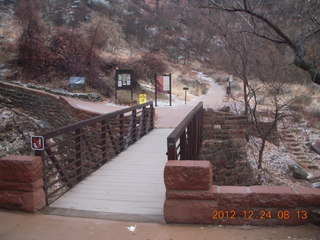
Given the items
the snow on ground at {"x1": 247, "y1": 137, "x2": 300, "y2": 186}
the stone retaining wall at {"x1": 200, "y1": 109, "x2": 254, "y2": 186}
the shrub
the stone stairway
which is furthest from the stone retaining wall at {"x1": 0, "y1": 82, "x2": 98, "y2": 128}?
the stone stairway

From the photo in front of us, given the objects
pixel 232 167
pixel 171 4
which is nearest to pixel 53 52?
pixel 232 167

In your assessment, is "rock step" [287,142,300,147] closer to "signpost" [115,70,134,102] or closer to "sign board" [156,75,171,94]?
"sign board" [156,75,171,94]

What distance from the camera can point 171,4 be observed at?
57656 millimetres

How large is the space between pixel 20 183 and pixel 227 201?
8.08ft

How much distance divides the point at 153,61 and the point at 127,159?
16.8 metres

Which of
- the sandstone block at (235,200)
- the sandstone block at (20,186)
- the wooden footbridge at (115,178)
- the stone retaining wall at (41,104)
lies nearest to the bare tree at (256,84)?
the wooden footbridge at (115,178)

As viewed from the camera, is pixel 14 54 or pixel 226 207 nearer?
pixel 226 207

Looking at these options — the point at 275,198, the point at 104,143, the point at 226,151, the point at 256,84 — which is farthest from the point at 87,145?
the point at 256,84

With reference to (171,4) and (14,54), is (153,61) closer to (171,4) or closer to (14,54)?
(14,54)

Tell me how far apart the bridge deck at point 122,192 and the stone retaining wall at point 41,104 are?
21.1ft

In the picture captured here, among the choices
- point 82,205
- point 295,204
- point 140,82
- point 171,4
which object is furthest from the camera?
point 171,4

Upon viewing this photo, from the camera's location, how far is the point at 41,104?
1511cm

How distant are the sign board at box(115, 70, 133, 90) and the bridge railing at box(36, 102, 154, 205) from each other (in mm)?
6461

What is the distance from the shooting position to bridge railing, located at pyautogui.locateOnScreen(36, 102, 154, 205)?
513 cm
